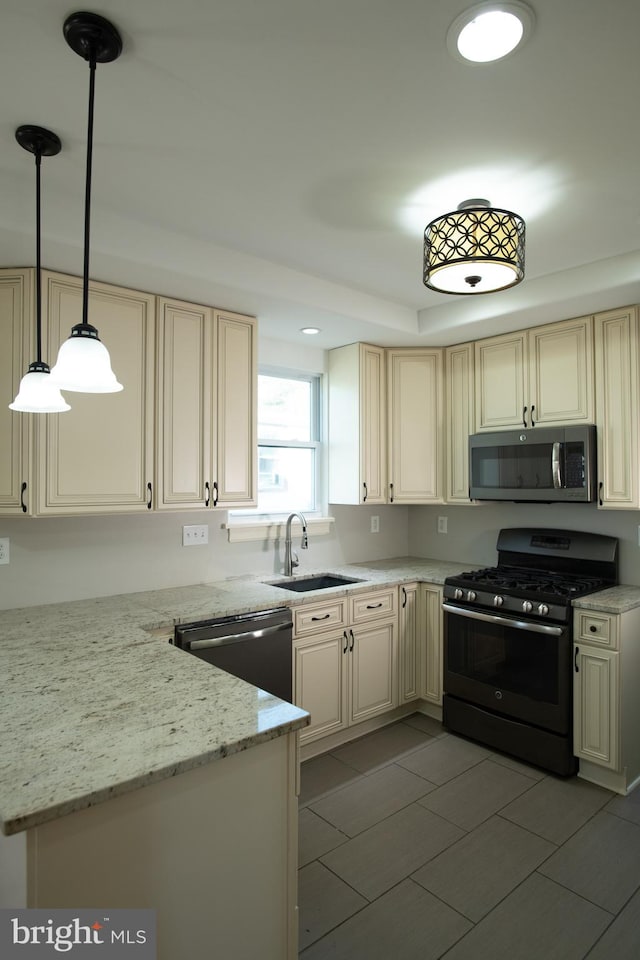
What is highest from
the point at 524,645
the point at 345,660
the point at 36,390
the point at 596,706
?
the point at 36,390

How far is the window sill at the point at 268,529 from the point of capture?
3309 mm

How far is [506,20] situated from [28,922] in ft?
7.04

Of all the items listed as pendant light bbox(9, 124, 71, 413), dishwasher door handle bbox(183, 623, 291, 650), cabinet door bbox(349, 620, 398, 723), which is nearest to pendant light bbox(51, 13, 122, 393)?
pendant light bbox(9, 124, 71, 413)

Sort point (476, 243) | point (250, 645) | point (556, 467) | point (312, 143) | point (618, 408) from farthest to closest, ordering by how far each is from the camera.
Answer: point (556, 467) → point (618, 408) → point (250, 645) → point (476, 243) → point (312, 143)

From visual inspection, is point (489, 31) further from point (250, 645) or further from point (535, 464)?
point (250, 645)

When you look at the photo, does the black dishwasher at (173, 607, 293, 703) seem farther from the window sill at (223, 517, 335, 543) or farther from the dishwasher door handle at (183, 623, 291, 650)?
the window sill at (223, 517, 335, 543)

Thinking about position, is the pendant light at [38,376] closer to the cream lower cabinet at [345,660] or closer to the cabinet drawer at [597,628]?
the cream lower cabinet at [345,660]

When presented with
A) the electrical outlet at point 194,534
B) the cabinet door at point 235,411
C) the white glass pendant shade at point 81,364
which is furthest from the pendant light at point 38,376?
the electrical outlet at point 194,534

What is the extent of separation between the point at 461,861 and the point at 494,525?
2.11 m

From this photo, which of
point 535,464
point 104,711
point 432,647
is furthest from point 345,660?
point 104,711

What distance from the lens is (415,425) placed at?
3750 mm

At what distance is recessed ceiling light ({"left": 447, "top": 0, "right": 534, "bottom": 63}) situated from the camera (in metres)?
1.26

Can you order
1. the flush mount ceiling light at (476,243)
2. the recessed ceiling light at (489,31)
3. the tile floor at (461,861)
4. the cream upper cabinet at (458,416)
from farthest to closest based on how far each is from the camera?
the cream upper cabinet at (458,416) < the flush mount ceiling light at (476,243) < the tile floor at (461,861) < the recessed ceiling light at (489,31)

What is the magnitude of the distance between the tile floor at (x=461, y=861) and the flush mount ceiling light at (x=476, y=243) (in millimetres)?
2237
